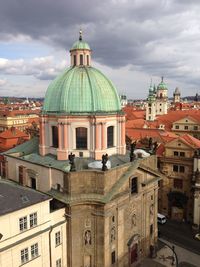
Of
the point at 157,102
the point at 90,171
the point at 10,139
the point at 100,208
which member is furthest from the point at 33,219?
the point at 157,102

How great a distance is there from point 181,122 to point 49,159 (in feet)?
172

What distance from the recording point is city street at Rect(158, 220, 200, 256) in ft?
153

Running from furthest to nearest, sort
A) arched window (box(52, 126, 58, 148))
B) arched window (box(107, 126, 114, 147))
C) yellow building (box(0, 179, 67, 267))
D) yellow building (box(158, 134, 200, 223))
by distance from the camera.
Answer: yellow building (box(158, 134, 200, 223)) < arched window (box(107, 126, 114, 147)) < arched window (box(52, 126, 58, 148)) < yellow building (box(0, 179, 67, 267))

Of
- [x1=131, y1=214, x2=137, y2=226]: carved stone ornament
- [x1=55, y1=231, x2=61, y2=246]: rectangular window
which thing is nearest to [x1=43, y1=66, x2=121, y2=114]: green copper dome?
[x1=131, y1=214, x2=137, y2=226]: carved stone ornament

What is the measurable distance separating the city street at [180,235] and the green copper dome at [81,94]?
23.9 metres

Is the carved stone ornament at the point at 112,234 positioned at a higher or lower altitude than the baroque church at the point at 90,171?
lower

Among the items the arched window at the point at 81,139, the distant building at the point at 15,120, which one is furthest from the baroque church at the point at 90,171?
the distant building at the point at 15,120

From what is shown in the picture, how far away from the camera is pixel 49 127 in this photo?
135 ft

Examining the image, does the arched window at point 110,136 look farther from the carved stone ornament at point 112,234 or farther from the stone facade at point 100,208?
the carved stone ornament at point 112,234

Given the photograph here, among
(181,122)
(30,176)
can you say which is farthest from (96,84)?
(181,122)

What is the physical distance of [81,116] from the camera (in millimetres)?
38375

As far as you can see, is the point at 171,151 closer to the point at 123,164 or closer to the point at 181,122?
the point at 123,164

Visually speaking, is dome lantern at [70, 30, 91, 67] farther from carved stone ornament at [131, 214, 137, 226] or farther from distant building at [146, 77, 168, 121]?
distant building at [146, 77, 168, 121]

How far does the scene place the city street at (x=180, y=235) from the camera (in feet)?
153
